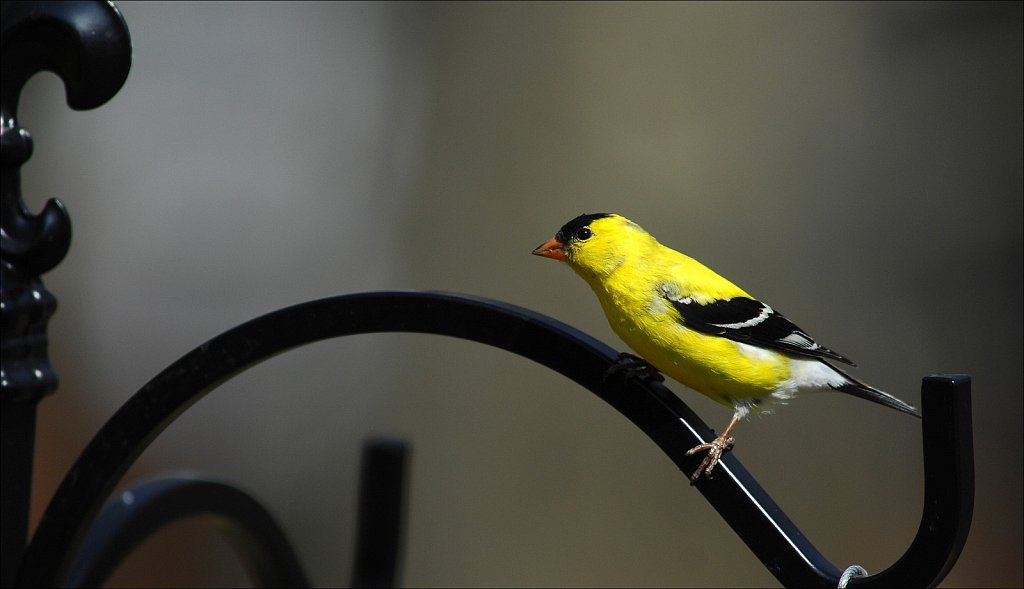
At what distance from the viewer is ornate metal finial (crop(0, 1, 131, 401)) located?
946 mm

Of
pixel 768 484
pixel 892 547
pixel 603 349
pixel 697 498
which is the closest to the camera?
pixel 603 349

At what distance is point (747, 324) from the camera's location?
4.14ft

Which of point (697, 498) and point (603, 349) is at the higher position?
point (603, 349)

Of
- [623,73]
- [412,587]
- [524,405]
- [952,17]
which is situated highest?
[952,17]

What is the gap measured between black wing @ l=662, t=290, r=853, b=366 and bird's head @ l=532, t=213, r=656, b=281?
0.08 meters

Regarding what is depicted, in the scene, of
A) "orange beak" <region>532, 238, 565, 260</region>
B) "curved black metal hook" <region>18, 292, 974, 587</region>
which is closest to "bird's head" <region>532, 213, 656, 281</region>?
"orange beak" <region>532, 238, 565, 260</region>

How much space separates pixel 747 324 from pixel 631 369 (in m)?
0.44

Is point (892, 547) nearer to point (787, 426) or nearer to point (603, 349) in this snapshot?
point (787, 426)

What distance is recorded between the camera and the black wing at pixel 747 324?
3.94 feet

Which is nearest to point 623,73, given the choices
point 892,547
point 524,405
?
point 524,405

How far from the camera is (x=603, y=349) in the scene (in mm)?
838

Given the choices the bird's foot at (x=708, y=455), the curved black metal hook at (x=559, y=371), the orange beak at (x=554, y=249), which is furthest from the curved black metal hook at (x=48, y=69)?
the bird's foot at (x=708, y=455)

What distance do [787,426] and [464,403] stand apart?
58.3 inches

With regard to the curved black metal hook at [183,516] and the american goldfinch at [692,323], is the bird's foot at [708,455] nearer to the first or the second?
A: the american goldfinch at [692,323]
